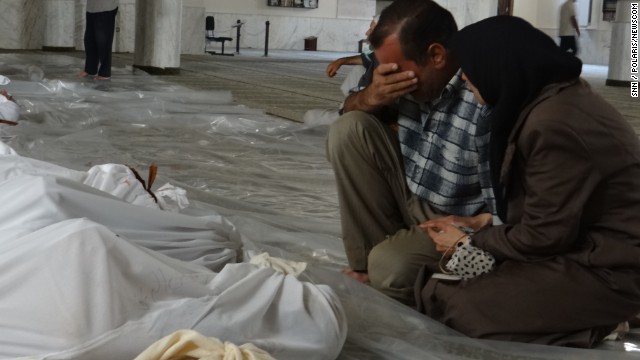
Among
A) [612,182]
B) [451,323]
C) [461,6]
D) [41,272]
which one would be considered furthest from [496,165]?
[461,6]

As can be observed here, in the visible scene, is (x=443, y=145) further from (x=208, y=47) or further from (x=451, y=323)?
(x=208, y=47)

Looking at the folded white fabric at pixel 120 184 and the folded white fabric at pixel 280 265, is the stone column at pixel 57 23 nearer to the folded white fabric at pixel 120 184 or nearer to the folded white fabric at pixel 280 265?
the folded white fabric at pixel 120 184

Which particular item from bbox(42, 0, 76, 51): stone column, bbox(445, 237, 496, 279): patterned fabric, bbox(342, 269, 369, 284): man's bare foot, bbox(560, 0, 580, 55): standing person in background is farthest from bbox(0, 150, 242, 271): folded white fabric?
bbox(42, 0, 76, 51): stone column

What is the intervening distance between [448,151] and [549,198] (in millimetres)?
615

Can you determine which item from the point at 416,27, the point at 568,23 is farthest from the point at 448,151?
the point at 568,23

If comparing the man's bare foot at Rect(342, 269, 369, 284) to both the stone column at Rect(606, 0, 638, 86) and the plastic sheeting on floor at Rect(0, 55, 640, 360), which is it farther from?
the stone column at Rect(606, 0, 638, 86)

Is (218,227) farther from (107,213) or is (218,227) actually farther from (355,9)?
(355,9)

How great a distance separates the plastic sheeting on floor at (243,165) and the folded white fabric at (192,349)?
0.22m

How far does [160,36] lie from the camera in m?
13.3

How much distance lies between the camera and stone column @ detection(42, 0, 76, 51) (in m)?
17.7

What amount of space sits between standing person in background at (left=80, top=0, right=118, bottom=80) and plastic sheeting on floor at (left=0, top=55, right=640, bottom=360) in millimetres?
561

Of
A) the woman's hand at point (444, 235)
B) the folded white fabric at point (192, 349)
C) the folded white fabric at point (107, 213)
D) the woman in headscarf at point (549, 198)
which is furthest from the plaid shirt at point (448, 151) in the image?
the folded white fabric at point (192, 349)

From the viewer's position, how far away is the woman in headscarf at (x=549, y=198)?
2.48 m

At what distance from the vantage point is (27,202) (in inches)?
95.3
